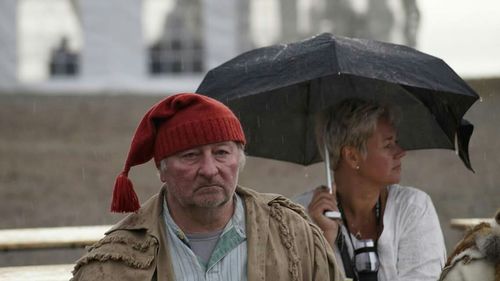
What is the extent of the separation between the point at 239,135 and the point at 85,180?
29.6ft

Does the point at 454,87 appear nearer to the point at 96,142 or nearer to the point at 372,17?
the point at 96,142

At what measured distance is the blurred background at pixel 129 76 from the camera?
12.0 meters

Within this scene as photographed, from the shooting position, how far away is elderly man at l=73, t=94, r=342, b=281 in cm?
293

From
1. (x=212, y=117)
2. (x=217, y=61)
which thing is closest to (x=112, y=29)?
(x=217, y=61)

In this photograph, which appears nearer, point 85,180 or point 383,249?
point 383,249

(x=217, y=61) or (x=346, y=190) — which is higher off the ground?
(x=346, y=190)

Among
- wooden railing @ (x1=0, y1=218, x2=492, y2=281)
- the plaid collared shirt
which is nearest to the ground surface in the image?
wooden railing @ (x1=0, y1=218, x2=492, y2=281)

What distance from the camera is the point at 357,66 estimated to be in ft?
12.3

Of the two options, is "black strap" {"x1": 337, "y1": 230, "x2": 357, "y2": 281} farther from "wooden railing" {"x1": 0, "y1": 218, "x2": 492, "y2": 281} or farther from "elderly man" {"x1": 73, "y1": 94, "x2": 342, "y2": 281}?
"elderly man" {"x1": 73, "y1": 94, "x2": 342, "y2": 281}

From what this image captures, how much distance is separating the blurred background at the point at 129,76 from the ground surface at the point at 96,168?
0.02 m

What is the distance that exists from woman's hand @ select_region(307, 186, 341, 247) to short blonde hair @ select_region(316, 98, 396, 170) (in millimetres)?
227

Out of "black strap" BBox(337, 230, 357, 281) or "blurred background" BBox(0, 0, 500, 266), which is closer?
"black strap" BBox(337, 230, 357, 281)

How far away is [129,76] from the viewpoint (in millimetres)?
13953

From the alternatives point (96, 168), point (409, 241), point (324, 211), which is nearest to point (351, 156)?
point (324, 211)
